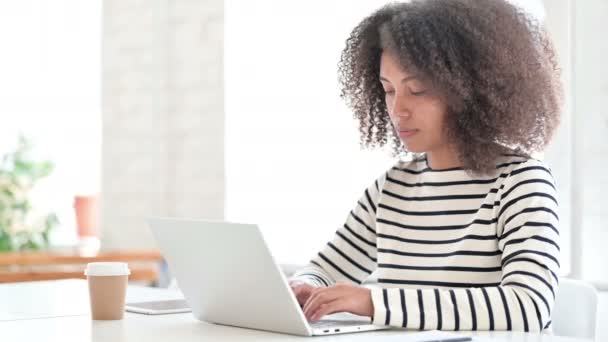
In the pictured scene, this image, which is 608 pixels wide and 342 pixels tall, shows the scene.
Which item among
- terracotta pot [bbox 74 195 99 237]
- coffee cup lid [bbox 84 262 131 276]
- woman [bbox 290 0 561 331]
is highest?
woman [bbox 290 0 561 331]

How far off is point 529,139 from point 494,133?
0.29 ft

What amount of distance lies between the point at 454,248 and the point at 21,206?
3.19m

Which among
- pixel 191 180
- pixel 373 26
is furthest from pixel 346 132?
pixel 373 26

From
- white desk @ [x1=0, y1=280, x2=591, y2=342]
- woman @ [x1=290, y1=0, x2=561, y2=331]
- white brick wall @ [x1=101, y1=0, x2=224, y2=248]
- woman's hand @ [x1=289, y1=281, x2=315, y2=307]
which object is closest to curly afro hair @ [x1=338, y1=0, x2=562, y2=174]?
woman @ [x1=290, y1=0, x2=561, y2=331]

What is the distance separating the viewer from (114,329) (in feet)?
5.08

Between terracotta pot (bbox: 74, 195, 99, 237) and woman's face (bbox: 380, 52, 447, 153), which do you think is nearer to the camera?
woman's face (bbox: 380, 52, 447, 153)

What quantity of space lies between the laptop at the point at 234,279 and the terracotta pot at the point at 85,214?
9.62 feet

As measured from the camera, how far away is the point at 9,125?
4.90 metres

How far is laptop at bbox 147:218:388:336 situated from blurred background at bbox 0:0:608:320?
4.60 feet

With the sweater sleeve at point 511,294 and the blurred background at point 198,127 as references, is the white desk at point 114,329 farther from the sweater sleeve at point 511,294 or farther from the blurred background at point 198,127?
the blurred background at point 198,127

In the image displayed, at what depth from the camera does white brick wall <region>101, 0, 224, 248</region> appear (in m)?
4.09

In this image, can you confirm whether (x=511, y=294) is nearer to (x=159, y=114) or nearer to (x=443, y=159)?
(x=443, y=159)

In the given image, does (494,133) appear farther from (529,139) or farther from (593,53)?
(593,53)

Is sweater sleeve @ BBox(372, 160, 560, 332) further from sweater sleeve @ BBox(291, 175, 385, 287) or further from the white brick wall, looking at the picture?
the white brick wall
